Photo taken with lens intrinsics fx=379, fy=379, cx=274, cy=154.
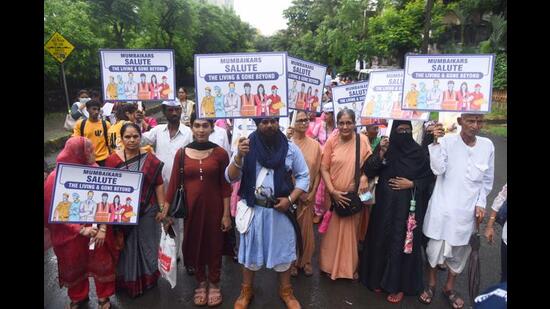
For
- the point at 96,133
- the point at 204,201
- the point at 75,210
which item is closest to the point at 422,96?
the point at 204,201

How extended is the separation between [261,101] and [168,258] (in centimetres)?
166

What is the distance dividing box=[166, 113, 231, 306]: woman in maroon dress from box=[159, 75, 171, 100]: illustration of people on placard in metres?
0.51

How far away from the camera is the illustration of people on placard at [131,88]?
3797 millimetres

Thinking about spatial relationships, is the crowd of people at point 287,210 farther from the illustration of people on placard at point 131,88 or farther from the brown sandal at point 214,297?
the illustration of people on placard at point 131,88

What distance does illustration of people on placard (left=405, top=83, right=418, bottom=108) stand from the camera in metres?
3.34

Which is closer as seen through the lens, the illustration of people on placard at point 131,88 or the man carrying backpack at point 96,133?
the illustration of people on placard at point 131,88

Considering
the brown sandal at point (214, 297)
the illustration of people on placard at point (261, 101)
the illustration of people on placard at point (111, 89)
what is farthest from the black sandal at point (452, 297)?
the illustration of people on placard at point (111, 89)

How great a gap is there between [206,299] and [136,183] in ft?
4.31

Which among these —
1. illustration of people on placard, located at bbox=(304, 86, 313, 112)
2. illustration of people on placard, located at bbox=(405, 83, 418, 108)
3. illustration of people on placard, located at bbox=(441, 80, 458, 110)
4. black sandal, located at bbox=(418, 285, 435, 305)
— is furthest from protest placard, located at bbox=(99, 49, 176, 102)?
black sandal, located at bbox=(418, 285, 435, 305)

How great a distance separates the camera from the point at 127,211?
321cm

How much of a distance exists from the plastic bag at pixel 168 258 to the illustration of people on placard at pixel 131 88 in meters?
1.38

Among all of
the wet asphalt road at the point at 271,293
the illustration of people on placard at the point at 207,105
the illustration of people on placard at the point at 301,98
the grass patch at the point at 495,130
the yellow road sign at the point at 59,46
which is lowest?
the wet asphalt road at the point at 271,293

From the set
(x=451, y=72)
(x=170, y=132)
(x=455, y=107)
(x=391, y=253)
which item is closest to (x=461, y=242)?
(x=391, y=253)

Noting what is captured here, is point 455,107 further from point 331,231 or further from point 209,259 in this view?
point 209,259
